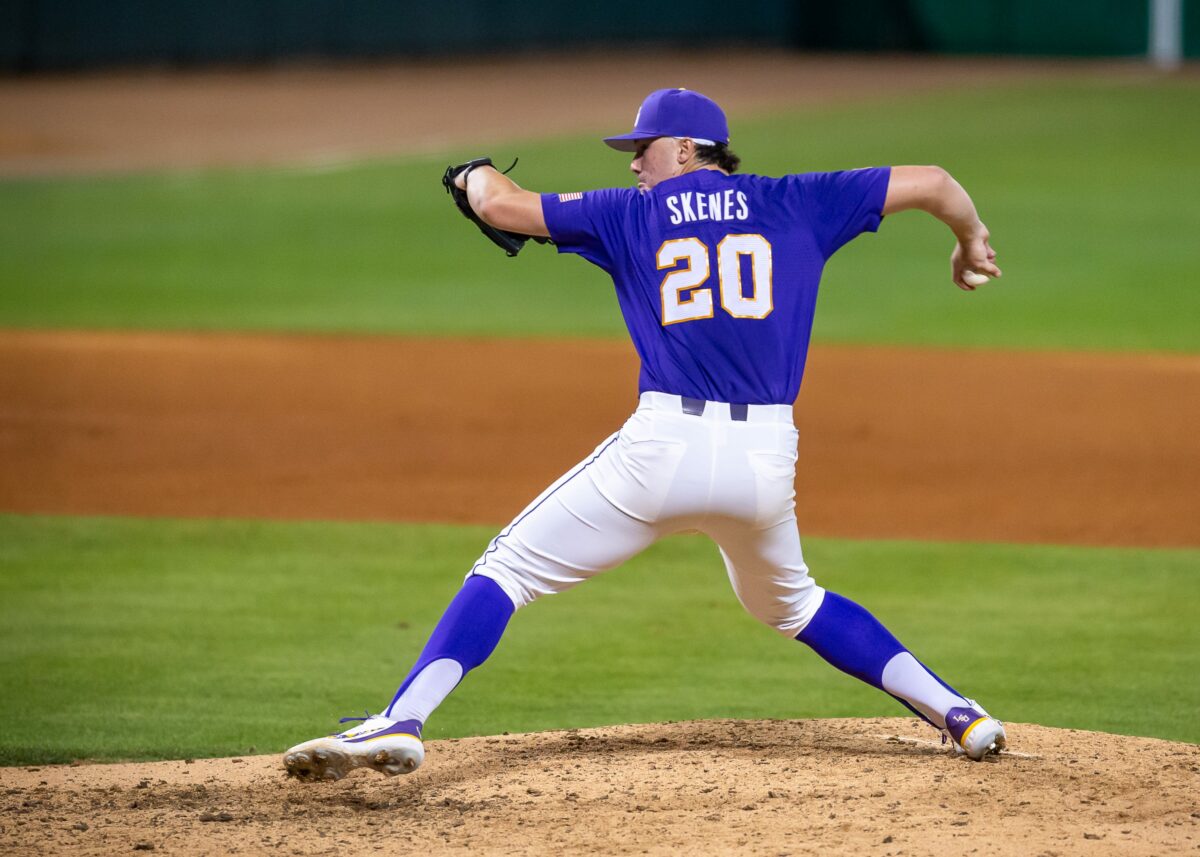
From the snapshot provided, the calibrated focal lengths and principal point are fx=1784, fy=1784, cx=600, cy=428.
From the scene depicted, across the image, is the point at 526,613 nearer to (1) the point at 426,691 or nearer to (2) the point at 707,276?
(1) the point at 426,691

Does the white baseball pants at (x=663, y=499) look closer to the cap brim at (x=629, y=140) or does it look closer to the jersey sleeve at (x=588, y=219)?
the jersey sleeve at (x=588, y=219)

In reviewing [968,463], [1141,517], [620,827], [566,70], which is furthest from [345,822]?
[566,70]

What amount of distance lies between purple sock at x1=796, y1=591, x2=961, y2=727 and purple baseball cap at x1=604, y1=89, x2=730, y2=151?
1.28 meters

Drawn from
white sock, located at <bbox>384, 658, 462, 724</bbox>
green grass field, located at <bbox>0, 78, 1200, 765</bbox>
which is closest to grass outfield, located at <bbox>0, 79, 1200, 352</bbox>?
green grass field, located at <bbox>0, 78, 1200, 765</bbox>

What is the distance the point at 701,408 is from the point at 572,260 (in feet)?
43.1

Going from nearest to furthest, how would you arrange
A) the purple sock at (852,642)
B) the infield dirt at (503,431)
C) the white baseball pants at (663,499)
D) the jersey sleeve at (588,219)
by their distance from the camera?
the white baseball pants at (663,499), the jersey sleeve at (588,219), the purple sock at (852,642), the infield dirt at (503,431)

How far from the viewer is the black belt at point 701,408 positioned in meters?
4.41

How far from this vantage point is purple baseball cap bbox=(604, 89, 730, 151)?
455cm

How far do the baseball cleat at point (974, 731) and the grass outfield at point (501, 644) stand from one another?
973 mm

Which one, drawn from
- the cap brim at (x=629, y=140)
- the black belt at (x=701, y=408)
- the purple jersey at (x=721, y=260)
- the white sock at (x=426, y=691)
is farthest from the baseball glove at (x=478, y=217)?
the white sock at (x=426, y=691)

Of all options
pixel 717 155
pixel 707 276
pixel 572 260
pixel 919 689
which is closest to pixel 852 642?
pixel 919 689

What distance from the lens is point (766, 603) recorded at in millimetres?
4684

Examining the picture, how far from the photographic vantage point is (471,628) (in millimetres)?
4438

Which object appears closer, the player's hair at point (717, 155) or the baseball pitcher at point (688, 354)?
the baseball pitcher at point (688, 354)
